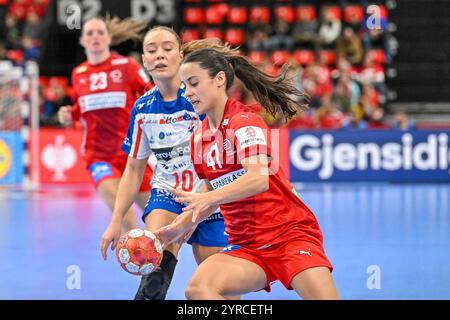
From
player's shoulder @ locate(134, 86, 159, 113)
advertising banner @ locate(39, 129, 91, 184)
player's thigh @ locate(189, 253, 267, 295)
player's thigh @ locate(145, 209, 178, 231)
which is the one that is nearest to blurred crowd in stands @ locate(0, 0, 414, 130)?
advertising banner @ locate(39, 129, 91, 184)

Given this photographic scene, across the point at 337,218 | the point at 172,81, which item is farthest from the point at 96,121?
the point at 337,218

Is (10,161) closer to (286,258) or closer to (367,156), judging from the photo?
(367,156)

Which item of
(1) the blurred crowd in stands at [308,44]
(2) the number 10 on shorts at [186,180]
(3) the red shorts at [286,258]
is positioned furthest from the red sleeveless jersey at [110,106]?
(1) the blurred crowd in stands at [308,44]

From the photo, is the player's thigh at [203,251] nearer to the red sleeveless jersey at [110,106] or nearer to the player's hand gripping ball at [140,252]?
the player's hand gripping ball at [140,252]

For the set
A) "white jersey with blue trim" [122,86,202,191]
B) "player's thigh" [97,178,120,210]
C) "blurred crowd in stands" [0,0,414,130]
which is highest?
"blurred crowd in stands" [0,0,414,130]

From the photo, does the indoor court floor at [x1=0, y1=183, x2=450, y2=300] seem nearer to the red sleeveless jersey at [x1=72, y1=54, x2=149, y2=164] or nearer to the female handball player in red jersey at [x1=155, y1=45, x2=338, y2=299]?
the red sleeveless jersey at [x1=72, y1=54, x2=149, y2=164]

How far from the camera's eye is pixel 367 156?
590 inches

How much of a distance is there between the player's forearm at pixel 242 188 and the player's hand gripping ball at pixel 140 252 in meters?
0.71

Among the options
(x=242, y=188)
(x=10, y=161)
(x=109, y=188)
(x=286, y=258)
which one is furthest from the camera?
(x=10, y=161)

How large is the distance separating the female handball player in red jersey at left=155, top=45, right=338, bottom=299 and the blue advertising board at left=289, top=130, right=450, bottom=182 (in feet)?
34.2

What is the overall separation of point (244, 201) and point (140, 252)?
0.64 metres

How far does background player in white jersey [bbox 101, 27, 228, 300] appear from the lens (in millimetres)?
5172

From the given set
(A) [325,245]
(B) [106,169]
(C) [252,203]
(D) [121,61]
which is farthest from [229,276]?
(A) [325,245]

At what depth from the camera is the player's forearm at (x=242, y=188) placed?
13.2ft
